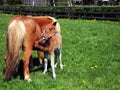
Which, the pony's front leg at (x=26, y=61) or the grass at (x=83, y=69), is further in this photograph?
the pony's front leg at (x=26, y=61)

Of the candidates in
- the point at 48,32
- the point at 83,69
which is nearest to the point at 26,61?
the point at 48,32

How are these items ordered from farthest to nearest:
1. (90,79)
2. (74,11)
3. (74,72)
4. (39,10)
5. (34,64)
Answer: (39,10) < (74,11) < (34,64) < (74,72) < (90,79)

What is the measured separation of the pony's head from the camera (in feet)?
28.6

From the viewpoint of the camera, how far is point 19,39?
804cm

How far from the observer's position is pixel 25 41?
8234mm

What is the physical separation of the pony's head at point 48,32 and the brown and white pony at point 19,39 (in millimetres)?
99

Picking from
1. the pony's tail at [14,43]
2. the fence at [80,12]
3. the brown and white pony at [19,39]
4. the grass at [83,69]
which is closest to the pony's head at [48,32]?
the brown and white pony at [19,39]

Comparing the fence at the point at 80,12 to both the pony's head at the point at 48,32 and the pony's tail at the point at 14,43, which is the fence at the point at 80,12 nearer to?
the pony's head at the point at 48,32

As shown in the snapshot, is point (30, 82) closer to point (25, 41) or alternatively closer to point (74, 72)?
point (25, 41)

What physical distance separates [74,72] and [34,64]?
162 cm

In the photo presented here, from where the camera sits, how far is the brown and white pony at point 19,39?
8.02m

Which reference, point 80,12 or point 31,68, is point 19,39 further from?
point 80,12

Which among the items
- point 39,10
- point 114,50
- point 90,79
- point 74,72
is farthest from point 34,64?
point 39,10

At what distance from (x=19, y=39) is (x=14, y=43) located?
Result: 0.16 m
